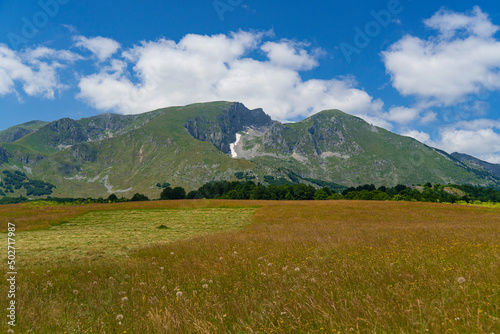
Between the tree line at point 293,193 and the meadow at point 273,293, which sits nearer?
the meadow at point 273,293

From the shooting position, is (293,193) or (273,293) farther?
(293,193)

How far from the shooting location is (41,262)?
11.9m

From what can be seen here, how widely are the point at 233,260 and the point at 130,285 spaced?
3730 millimetres

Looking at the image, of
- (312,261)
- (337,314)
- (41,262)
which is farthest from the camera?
(41,262)

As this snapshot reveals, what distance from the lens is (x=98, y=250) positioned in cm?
1488

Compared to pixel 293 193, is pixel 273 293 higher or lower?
higher

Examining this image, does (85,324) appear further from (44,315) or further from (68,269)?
(68,269)

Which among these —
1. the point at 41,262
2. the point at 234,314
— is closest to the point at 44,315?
the point at 234,314

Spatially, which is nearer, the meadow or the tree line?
the meadow

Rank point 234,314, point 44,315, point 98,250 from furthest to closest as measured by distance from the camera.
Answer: point 98,250 < point 44,315 < point 234,314

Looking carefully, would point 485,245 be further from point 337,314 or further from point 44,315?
point 44,315

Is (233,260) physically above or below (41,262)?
above

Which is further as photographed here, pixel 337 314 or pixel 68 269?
pixel 68 269

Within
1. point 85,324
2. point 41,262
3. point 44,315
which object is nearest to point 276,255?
point 85,324
